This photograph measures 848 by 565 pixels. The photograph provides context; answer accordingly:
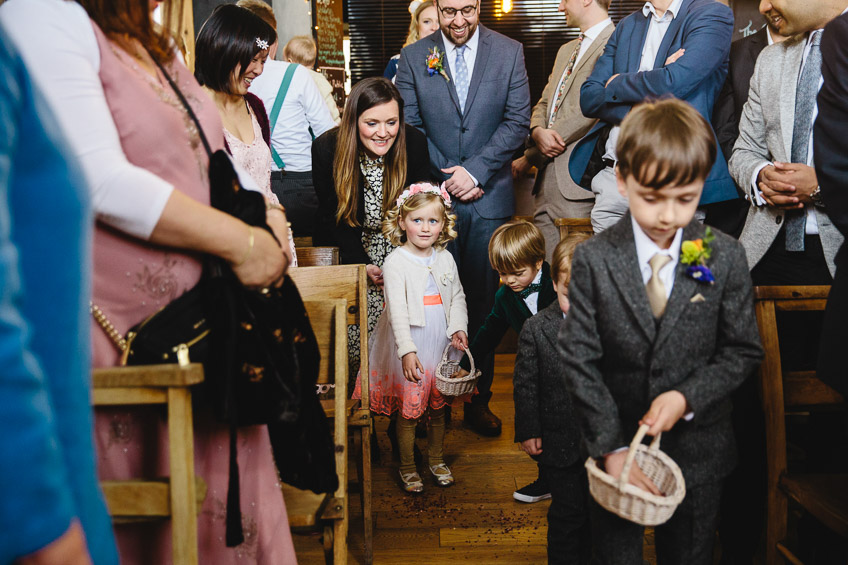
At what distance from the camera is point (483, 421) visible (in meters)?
3.64

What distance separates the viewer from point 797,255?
2.35 metres

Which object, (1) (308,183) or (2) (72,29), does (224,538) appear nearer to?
(2) (72,29)

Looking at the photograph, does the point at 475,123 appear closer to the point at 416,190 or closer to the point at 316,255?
the point at 416,190

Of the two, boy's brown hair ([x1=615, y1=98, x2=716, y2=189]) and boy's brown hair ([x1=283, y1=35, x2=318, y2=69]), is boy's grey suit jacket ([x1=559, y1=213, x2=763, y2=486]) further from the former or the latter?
boy's brown hair ([x1=283, y1=35, x2=318, y2=69])

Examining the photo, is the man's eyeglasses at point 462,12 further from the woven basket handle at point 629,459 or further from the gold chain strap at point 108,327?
the gold chain strap at point 108,327

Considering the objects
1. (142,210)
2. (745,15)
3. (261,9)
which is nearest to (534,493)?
(142,210)

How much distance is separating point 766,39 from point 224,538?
118 inches

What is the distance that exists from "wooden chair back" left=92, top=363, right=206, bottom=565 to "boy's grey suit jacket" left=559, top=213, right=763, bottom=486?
0.80m

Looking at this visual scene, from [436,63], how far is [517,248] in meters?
1.45

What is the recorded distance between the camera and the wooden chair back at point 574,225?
324 centimetres

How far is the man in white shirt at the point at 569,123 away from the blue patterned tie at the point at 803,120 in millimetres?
1249

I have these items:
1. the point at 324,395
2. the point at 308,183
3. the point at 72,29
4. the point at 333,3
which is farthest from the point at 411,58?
the point at 333,3

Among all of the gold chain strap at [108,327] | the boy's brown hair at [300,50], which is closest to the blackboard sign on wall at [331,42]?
the boy's brown hair at [300,50]

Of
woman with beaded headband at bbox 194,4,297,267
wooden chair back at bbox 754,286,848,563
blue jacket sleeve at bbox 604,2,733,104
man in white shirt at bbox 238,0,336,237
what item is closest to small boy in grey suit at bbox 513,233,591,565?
wooden chair back at bbox 754,286,848,563
